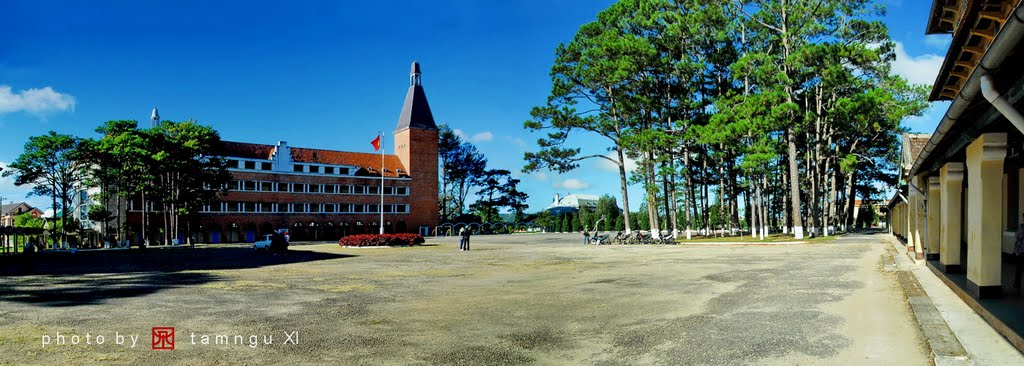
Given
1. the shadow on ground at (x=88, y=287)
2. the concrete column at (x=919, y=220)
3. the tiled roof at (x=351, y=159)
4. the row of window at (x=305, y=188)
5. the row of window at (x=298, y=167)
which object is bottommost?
the shadow on ground at (x=88, y=287)

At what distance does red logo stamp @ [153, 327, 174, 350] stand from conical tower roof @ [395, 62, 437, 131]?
69259 mm

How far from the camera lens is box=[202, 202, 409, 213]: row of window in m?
63.9

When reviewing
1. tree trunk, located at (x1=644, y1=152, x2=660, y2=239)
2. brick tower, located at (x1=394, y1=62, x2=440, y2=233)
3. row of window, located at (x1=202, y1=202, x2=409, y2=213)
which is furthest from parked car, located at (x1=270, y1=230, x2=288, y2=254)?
brick tower, located at (x1=394, y1=62, x2=440, y2=233)

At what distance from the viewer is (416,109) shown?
253ft

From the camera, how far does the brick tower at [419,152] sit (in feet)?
253

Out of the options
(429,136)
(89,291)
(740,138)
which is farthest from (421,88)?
(89,291)

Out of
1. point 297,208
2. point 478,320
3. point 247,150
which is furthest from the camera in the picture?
point 297,208

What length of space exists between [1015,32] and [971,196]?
230 inches

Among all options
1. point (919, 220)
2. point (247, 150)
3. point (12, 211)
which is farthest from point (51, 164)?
point (12, 211)

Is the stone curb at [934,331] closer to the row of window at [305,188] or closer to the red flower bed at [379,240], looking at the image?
the red flower bed at [379,240]

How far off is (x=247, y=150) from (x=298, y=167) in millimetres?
5474

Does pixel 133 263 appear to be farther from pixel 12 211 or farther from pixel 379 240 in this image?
pixel 12 211

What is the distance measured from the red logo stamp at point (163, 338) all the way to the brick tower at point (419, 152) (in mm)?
68877

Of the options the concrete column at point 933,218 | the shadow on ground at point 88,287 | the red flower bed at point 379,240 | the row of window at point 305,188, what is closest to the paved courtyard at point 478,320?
→ the shadow on ground at point 88,287
